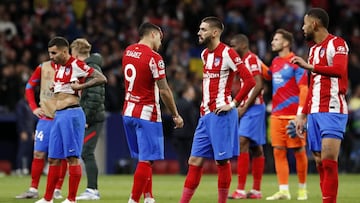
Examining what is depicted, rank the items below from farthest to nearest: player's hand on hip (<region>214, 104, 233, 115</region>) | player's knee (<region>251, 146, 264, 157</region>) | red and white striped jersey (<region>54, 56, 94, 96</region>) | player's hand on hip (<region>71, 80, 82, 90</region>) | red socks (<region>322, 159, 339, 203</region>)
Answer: player's knee (<region>251, 146, 264, 157</region>), red and white striped jersey (<region>54, 56, 94, 96</region>), player's hand on hip (<region>71, 80, 82, 90</region>), player's hand on hip (<region>214, 104, 233, 115</region>), red socks (<region>322, 159, 339, 203</region>)

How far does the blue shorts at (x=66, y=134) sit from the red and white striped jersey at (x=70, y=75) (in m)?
0.30

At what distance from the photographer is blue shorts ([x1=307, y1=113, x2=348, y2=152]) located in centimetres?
1166

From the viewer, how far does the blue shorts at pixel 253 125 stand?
15.7 meters

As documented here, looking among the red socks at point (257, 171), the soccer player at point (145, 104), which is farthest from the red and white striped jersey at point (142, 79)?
the red socks at point (257, 171)

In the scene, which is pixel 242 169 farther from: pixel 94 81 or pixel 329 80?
pixel 329 80

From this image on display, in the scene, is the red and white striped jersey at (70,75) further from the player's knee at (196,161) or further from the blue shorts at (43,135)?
the player's knee at (196,161)

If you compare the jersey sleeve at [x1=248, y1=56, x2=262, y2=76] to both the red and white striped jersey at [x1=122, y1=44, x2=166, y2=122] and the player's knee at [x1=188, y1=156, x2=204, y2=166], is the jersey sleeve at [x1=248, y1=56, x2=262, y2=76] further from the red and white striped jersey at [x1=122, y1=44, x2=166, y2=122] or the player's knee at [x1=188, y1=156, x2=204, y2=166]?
the player's knee at [x1=188, y1=156, x2=204, y2=166]

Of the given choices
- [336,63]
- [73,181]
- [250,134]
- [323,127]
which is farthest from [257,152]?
[336,63]

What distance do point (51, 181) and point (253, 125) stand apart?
13.2 ft

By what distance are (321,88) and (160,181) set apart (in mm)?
8830

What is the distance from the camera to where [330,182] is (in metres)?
11.6

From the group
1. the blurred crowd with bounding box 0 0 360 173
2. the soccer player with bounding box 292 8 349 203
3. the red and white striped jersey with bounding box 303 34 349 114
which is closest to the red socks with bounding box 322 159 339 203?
the soccer player with bounding box 292 8 349 203

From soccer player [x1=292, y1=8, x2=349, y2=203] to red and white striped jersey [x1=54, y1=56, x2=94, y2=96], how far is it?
3.03 meters

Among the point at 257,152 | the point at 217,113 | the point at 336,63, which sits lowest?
the point at 257,152
